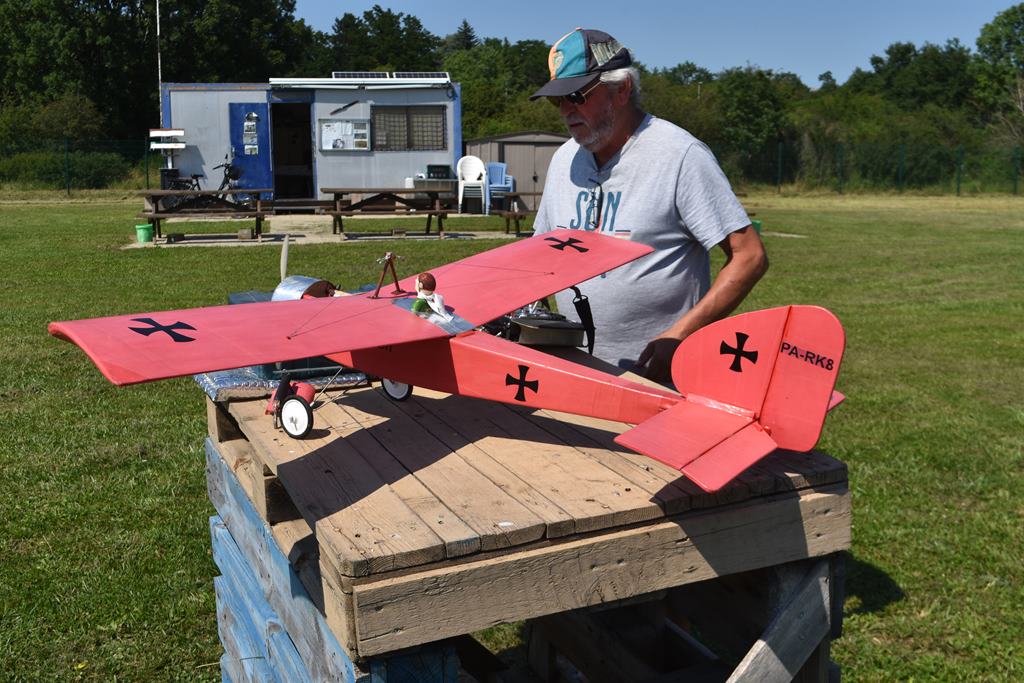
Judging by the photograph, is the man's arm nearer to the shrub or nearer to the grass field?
the grass field

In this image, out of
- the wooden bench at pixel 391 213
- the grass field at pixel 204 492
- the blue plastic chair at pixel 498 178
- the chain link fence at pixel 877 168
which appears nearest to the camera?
the grass field at pixel 204 492

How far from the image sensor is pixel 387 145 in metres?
26.0

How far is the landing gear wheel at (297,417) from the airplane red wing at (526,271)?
0.55 metres

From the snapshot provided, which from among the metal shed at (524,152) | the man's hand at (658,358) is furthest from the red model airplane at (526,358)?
the metal shed at (524,152)

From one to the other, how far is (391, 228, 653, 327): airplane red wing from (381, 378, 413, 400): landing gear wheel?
0.27 m

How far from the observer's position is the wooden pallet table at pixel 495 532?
1.87 m

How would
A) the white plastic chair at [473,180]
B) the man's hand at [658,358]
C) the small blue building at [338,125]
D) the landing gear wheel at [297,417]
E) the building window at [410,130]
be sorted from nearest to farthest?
Result: the landing gear wheel at [297,417] → the man's hand at [658,358] → the white plastic chair at [473,180] → the small blue building at [338,125] → the building window at [410,130]

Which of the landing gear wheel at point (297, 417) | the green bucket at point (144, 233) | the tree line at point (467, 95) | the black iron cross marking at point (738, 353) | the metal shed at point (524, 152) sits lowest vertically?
the green bucket at point (144, 233)

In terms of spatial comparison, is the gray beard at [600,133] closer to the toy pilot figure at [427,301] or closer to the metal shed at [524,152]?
the toy pilot figure at [427,301]

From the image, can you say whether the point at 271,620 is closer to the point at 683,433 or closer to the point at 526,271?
the point at 683,433

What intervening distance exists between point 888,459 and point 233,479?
435 centimetres

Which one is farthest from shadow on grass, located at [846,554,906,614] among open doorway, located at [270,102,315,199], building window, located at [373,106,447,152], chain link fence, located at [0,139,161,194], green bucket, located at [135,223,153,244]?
chain link fence, located at [0,139,161,194]

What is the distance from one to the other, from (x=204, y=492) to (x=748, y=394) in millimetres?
3898

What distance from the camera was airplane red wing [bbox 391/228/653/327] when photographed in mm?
2945
